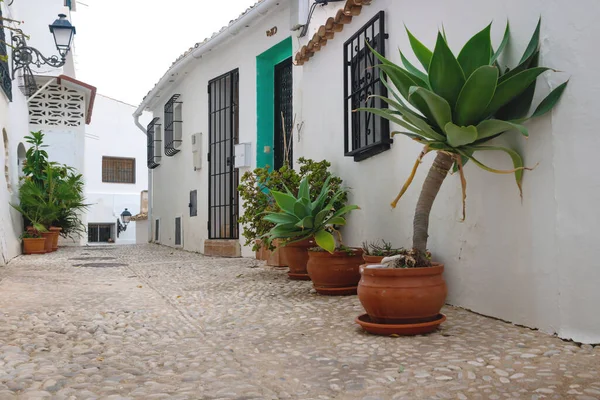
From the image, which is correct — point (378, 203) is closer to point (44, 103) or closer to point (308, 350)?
point (308, 350)

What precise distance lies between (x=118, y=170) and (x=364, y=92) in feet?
57.3

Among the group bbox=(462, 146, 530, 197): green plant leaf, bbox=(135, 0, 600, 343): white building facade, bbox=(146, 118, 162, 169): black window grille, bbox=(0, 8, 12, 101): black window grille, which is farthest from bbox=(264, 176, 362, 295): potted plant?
bbox=(146, 118, 162, 169): black window grille

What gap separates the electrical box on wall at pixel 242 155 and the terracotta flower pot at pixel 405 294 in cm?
498

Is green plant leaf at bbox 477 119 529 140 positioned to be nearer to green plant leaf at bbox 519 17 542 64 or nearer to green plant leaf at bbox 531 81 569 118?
green plant leaf at bbox 531 81 569 118

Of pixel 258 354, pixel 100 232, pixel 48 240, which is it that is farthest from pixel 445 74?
→ pixel 100 232

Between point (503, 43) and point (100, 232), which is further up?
point (503, 43)

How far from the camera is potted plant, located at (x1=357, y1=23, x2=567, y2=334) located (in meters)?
2.31

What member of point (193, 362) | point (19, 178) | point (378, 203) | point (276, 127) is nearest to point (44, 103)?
point (19, 178)

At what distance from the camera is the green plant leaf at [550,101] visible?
2248 millimetres

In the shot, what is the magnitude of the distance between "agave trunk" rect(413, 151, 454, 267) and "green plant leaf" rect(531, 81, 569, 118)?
1.64ft

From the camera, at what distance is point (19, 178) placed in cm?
863

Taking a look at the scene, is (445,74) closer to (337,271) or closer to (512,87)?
(512,87)

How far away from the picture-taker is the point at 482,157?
2.82m

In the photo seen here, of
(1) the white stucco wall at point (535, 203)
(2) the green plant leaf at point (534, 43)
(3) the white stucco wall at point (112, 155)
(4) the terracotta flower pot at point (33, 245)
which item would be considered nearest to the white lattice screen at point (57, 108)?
(4) the terracotta flower pot at point (33, 245)
